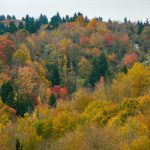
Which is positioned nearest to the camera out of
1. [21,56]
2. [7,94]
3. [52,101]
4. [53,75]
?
[7,94]

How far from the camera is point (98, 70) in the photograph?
100 meters

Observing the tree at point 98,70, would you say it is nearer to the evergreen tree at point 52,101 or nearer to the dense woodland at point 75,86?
the dense woodland at point 75,86

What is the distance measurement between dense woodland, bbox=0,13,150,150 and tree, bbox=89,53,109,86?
192 mm

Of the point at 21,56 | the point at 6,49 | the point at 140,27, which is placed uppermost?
the point at 6,49

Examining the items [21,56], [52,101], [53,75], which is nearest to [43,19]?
[21,56]

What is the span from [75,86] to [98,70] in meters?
5.70

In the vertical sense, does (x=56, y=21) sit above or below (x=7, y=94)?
above

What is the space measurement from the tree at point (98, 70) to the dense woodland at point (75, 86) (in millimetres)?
192

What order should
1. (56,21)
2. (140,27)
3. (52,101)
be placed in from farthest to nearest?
(56,21) < (140,27) < (52,101)

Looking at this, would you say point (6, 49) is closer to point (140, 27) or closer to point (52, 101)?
point (52, 101)

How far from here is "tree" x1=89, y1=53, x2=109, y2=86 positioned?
99.1 metres

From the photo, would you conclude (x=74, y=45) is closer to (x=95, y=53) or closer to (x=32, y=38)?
(x=95, y=53)

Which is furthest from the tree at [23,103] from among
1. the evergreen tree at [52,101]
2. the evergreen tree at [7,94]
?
the evergreen tree at [52,101]

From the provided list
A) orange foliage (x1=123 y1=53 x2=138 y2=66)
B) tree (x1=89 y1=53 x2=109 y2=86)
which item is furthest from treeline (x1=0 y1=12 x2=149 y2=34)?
tree (x1=89 y1=53 x2=109 y2=86)
